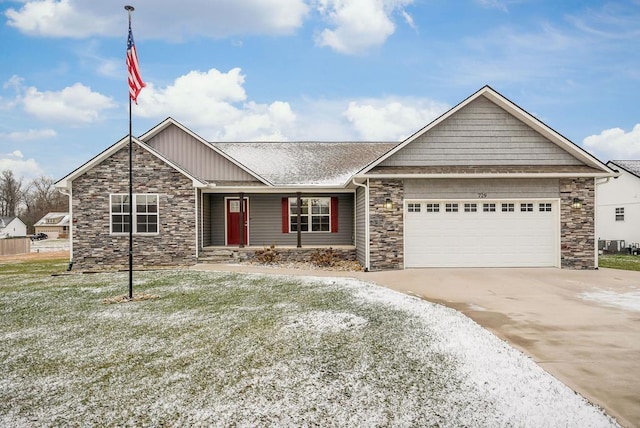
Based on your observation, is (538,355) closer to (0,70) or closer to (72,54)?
(72,54)

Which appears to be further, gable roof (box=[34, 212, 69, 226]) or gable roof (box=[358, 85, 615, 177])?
gable roof (box=[34, 212, 69, 226])

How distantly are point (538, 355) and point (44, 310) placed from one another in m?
8.40

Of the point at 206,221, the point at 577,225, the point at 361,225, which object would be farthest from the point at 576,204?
the point at 206,221

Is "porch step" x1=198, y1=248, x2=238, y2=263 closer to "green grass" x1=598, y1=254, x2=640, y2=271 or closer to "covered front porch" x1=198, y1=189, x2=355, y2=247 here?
"covered front porch" x1=198, y1=189, x2=355, y2=247

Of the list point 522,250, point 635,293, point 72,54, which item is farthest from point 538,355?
point 72,54

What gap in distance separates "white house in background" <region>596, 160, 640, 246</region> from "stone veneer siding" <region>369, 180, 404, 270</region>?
1620cm

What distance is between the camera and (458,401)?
356cm

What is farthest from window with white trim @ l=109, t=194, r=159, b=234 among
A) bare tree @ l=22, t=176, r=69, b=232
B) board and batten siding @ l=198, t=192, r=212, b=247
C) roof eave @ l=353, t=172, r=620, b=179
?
bare tree @ l=22, t=176, r=69, b=232

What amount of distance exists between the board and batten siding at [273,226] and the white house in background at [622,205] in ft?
50.6

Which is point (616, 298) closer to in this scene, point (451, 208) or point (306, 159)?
point (451, 208)

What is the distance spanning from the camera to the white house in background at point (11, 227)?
161 ft

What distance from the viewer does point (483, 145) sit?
12656 millimetres

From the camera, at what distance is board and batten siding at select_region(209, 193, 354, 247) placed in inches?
647

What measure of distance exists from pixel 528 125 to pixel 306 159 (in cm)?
914
